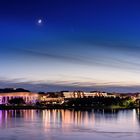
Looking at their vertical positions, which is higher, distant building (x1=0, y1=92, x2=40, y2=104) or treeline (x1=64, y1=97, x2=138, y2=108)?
distant building (x1=0, y1=92, x2=40, y2=104)

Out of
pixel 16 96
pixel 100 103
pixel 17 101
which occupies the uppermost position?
pixel 16 96

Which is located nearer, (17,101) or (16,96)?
(17,101)

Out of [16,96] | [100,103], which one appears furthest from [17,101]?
[100,103]

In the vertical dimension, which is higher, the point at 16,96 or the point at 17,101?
the point at 16,96

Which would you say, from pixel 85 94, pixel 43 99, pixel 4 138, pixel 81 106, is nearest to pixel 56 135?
pixel 4 138

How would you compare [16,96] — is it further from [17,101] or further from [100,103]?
[100,103]

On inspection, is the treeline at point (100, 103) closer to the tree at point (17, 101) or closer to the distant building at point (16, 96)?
the tree at point (17, 101)

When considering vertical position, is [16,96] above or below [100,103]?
→ above

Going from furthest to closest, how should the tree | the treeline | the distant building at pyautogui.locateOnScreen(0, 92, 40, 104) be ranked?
the distant building at pyautogui.locateOnScreen(0, 92, 40, 104) → the tree → the treeline

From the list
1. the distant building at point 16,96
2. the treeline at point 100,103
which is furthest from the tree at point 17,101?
the treeline at point 100,103

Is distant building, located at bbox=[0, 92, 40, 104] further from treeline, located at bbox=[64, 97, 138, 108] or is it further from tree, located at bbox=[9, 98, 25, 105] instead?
treeline, located at bbox=[64, 97, 138, 108]

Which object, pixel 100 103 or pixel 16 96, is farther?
pixel 16 96

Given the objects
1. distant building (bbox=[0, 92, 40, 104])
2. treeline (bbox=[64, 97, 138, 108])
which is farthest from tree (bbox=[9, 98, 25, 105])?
treeline (bbox=[64, 97, 138, 108])

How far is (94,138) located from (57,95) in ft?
379
